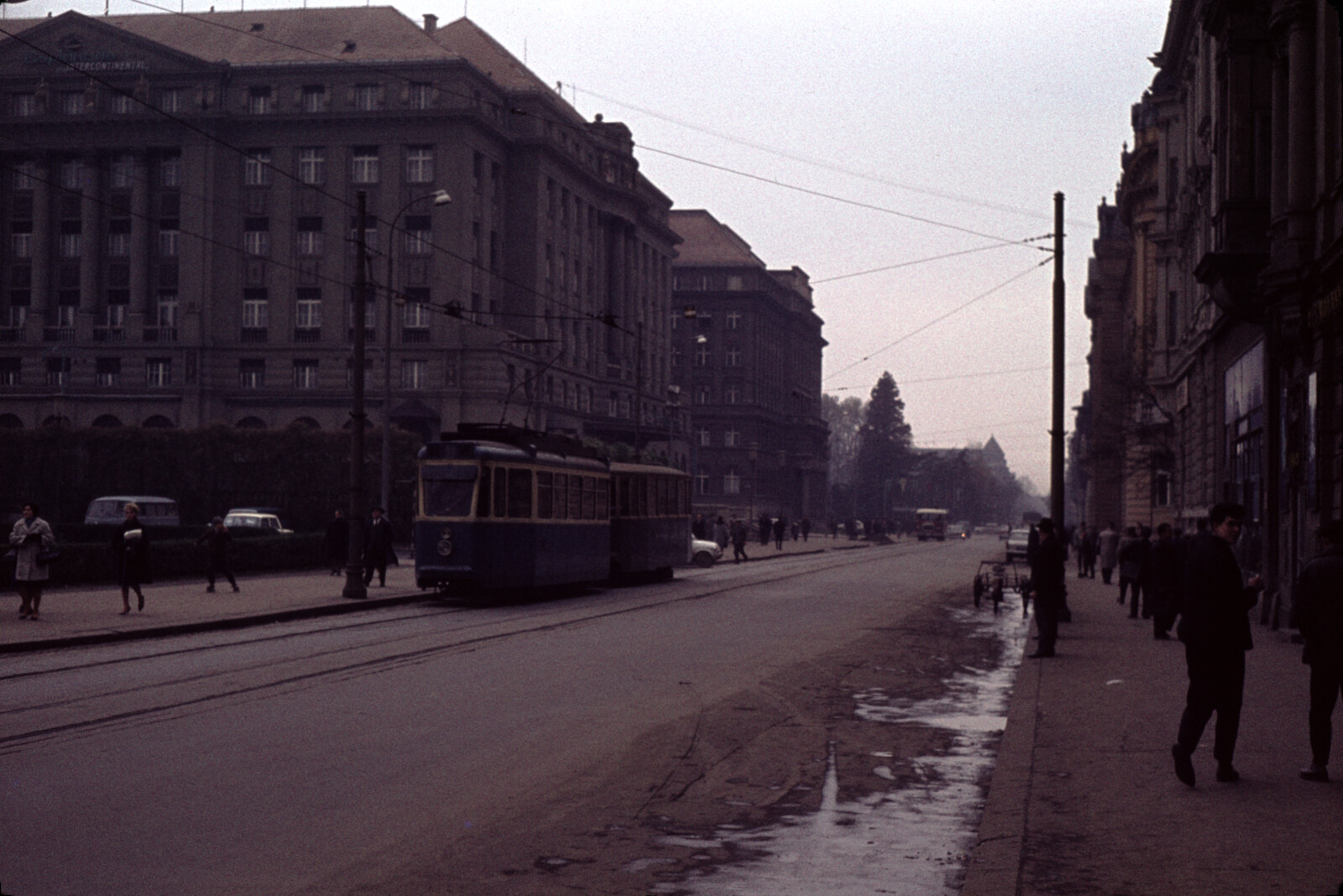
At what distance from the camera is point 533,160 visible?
8606cm

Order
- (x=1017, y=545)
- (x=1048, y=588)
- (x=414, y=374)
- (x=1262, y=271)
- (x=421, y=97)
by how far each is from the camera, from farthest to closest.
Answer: (x=421, y=97) → (x=414, y=374) → (x=1017, y=545) → (x=1262, y=271) → (x=1048, y=588)

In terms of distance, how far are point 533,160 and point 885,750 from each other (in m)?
76.9

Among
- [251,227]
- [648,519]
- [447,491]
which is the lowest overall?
[648,519]

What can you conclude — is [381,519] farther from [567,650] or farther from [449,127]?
[449,127]

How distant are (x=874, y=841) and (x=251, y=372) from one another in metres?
74.3

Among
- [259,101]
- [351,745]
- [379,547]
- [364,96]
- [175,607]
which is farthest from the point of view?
[259,101]

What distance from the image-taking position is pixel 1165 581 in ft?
79.8

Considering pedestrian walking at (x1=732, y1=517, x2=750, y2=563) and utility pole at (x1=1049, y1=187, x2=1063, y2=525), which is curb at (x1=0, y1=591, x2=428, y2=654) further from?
pedestrian walking at (x1=732, y1=517, x2=750, y2=563)

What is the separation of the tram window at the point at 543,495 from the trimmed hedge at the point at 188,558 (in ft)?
25.6

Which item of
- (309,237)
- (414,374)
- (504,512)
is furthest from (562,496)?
(309,237)

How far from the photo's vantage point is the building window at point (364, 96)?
260ft

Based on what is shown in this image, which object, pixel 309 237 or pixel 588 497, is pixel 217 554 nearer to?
pixel 588 497

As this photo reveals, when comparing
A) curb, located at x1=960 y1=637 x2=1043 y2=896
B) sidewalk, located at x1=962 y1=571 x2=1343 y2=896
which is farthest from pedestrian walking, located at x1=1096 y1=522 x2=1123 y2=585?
curb, located at x1=960 y1=637 x2=1043 y2=896

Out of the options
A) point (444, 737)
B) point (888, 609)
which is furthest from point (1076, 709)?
point (888, 609)
